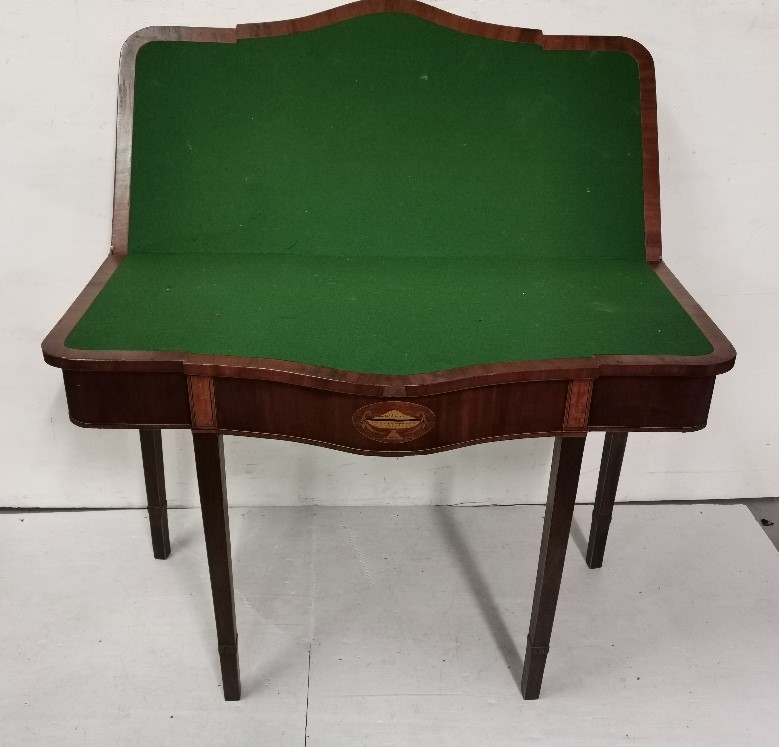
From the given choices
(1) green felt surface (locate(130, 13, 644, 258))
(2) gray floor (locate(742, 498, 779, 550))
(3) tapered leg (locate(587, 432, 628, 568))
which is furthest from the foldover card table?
(2) gray floor (locate(742, 498, 779, 550))

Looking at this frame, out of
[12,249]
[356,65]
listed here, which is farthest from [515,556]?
[12,249]

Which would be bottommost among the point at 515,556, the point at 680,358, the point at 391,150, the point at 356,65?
the point at 515,556

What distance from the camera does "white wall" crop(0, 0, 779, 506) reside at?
6.30 feet

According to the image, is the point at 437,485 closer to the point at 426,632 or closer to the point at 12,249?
the point at 426,632

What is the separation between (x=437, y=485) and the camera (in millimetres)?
2465

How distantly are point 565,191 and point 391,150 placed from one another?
0.38 m

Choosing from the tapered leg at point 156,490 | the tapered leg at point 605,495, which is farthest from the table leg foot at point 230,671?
the tapered leg at point 605,495

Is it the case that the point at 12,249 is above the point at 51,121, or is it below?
below

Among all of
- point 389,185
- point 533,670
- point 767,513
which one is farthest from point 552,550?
point 767,513

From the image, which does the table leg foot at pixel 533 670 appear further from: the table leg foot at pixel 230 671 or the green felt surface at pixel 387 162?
the green felt surface at pixel 387 162

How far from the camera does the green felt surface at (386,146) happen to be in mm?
1836

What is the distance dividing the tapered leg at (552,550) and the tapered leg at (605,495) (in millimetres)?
444

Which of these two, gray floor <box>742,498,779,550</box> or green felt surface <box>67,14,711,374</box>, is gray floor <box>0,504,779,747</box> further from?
green felt surface <box>67,14,711,374</box>

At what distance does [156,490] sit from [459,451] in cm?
79
